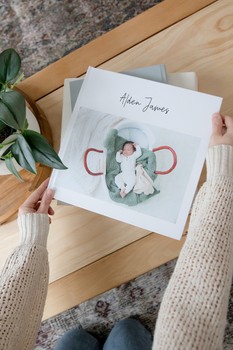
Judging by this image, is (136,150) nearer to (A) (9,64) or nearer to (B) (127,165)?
(B) (127,165)

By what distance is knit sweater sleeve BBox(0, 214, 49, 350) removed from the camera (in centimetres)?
52

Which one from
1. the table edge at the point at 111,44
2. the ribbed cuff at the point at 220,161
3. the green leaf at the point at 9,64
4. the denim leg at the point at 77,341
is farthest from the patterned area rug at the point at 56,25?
the denim leg at the point at 77,341

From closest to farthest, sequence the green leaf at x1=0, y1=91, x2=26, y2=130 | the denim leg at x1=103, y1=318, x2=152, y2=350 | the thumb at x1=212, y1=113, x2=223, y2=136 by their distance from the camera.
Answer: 1. the green leaf at x1=0, y1=91, x2=26, y2=130
2. the thumb at x1=212, y1=113, x2=223, y2=136
3. the denim leg at x1=103, y1=318, x2=152, y2=350

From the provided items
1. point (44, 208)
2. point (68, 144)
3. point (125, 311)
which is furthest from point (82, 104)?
point (125, 311)

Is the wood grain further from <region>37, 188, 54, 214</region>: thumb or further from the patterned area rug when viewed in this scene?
the patterned area rug

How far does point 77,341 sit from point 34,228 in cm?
40

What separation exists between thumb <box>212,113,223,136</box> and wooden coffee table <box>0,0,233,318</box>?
46 millimetres

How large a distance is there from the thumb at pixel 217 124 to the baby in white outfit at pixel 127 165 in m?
0.11

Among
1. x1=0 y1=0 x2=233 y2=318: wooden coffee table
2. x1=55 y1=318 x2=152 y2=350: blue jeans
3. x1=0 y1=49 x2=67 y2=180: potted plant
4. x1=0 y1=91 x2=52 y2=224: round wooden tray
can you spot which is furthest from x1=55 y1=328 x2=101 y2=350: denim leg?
x1=0 y1=49 x2=67 y2=180: potted plant

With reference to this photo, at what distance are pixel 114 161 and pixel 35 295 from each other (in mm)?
230

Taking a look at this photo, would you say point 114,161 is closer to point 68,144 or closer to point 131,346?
point 68,144

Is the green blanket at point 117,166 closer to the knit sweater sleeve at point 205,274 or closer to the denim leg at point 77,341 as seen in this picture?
the knit sweater sleeve at point 205,274

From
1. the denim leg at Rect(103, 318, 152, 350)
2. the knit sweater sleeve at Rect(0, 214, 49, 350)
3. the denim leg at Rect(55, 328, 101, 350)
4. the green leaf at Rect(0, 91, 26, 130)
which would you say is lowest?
the denim leg at Rect(55, 328, 101, 350)

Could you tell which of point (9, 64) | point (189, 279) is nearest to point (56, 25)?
point (9, 64)
